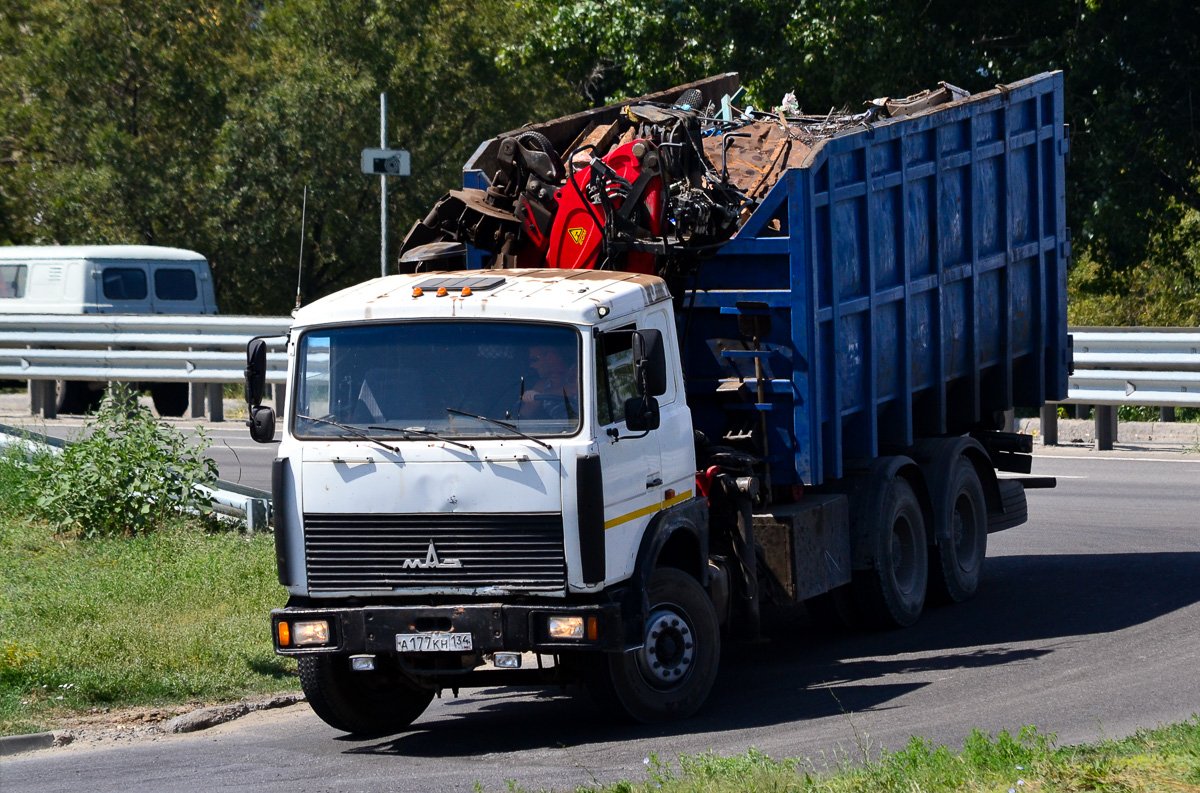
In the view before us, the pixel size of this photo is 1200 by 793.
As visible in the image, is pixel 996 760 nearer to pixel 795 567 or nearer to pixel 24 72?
pixel 795 567

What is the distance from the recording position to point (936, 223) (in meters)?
11.0

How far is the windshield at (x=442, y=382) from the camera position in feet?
25.3

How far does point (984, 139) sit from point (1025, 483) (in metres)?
2.85

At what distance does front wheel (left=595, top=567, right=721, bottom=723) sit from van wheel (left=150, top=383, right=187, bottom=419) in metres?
16.2

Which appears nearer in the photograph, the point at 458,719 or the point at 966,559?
the point at 458,719

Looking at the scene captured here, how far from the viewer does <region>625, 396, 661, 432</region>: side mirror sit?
7.84m

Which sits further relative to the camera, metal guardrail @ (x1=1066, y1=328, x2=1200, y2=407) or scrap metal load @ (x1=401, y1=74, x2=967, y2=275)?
metal guardrail @ (x1=1066, y1=328, x2=1200, y2=407)

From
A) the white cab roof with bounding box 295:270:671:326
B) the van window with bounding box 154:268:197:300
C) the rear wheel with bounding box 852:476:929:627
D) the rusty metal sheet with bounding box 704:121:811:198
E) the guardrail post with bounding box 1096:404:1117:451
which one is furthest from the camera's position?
the van window with bounding box 154:268:197:300

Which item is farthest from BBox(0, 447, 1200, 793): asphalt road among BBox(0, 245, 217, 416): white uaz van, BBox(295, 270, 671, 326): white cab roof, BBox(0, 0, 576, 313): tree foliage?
BBox(0, 0, 576, 313): tree foliage

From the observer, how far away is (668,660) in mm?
8234

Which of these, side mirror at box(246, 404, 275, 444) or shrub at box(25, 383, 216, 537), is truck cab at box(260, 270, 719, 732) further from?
shrub at box(25, 383, 216, 537)

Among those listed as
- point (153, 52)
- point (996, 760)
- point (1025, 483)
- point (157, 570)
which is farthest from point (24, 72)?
point (996, 760)

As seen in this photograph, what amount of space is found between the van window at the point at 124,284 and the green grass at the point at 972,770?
20019 millimetres

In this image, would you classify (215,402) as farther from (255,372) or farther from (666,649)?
(666,649)
